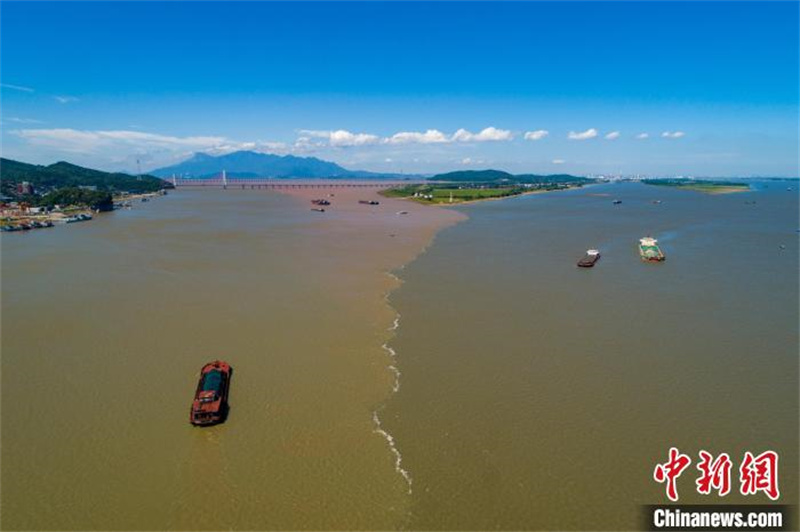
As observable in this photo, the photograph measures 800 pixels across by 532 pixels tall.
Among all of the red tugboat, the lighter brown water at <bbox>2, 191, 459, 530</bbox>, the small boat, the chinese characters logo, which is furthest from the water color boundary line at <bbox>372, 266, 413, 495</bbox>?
the small boat

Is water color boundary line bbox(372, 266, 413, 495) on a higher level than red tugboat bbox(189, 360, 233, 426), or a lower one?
lower

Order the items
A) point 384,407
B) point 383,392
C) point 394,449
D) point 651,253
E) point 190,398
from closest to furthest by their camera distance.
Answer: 1. point 394,449
2. point 384,407
3. point 190,398
4. point 383,392
5. point 651,253

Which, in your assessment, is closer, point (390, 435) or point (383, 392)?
point (390, 435)

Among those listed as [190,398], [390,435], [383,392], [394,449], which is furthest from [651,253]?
[190,398]

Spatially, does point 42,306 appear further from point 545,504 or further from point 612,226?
point 612,226

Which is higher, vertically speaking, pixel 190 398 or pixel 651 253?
pixel 651 253

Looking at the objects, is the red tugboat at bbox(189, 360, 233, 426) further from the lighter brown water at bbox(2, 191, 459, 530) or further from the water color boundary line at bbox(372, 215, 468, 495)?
the water color boundary line at bbox(372, 215, 468, 495)

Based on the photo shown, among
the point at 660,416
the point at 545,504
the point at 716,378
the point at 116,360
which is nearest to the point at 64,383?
the point at 116,360

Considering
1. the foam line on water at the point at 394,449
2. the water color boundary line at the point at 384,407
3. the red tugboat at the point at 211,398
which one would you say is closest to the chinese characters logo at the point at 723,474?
the foam line on water at the point at 394,449

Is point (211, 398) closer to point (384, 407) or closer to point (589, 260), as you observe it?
point (384, 407)
